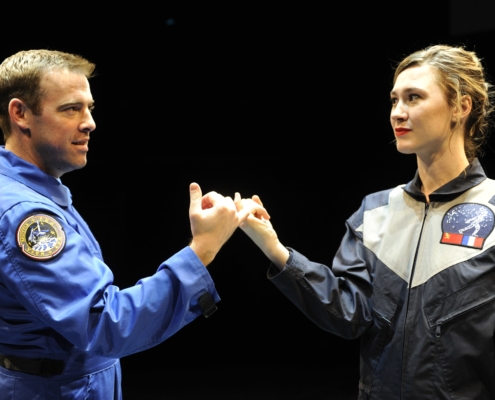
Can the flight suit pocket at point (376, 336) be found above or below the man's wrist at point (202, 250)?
below

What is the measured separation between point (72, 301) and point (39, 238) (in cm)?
13

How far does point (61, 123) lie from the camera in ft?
4.63

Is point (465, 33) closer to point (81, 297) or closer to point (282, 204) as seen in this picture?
point (282, 204)

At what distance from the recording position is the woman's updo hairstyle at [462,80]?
5.26 ft

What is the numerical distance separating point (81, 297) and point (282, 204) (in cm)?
209

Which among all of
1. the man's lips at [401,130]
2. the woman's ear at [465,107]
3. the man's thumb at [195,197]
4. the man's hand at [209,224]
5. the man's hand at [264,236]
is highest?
the woman's ear at [465,107]

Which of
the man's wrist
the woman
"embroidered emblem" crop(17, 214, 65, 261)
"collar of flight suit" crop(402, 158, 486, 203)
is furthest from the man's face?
"collar of flight suit" crop(402, 158, 486, 203)

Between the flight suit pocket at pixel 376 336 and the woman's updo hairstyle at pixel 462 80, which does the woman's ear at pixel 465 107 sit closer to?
the woman's updo hairstyle at pixel 462 80

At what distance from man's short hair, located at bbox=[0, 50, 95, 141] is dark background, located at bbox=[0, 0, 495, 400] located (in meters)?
1.76

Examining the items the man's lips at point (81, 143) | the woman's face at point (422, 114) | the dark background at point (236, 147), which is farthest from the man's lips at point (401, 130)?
the dark background at point (236, 147)

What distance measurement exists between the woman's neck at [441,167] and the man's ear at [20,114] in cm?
94

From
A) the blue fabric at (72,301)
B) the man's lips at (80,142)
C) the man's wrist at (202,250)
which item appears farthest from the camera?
the man's lips at (80,142)

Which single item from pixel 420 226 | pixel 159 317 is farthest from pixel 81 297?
pixel 420 226

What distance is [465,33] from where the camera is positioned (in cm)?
282
